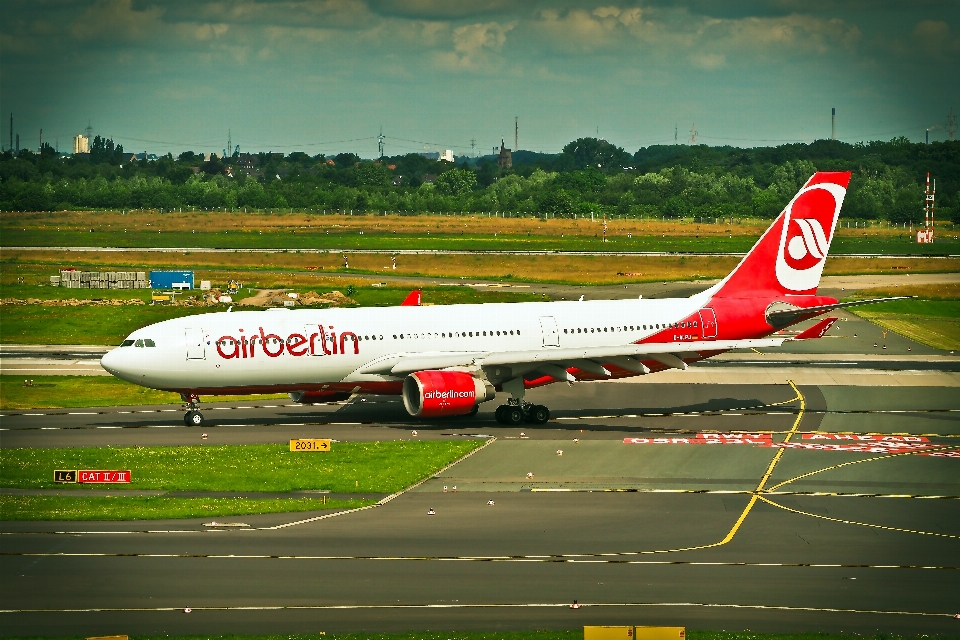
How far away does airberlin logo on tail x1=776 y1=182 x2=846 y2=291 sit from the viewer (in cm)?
5894

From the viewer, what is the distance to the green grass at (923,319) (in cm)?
8094

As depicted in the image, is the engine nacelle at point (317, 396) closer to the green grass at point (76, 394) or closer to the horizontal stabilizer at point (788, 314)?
the green grass at point (76, 394)

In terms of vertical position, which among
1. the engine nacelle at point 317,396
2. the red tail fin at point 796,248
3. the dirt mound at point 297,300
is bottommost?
the engine nacelle at point 317,396

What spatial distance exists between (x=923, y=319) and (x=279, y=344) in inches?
2287

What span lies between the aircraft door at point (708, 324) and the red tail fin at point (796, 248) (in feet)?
6.64

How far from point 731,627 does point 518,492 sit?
14298 mm

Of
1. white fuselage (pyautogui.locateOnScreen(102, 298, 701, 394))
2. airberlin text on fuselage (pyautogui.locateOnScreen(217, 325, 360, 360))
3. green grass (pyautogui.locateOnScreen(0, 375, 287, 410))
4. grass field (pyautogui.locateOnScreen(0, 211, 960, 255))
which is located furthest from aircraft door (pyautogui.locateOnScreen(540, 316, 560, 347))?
grass field (pyautogui.locateOnScreen(0, 211, 960, 255))

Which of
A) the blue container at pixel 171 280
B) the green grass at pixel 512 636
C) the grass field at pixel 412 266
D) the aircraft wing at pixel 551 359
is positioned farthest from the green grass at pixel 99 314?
the green grass at pixel 512 636

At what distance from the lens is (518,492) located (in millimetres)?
39844

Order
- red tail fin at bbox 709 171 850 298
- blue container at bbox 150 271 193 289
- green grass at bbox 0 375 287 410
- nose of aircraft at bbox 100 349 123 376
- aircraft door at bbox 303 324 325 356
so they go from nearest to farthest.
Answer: nose of aircraft at bbox 100 349 123 376
aircraft door at bbox 303 324 325 356
green grass at bbox 0 375 287 410
red tail fin at bbox 709 171 850 298
blue container at bbox 150 271 193 289

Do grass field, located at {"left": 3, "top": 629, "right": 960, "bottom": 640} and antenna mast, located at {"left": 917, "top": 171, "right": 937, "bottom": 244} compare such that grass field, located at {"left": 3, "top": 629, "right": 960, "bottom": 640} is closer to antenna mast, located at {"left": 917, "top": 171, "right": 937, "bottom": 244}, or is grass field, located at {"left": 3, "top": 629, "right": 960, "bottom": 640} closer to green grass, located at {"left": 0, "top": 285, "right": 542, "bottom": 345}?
green grass, located at {"left": 0, "top": 285, "right": 542, "bottom": 345}

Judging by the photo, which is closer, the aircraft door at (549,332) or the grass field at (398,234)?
the aircraft door at (549,332)

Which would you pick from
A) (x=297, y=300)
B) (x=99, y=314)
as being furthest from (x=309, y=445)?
(x=297, y=300)

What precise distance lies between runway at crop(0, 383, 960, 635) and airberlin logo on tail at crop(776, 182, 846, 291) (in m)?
11.3
